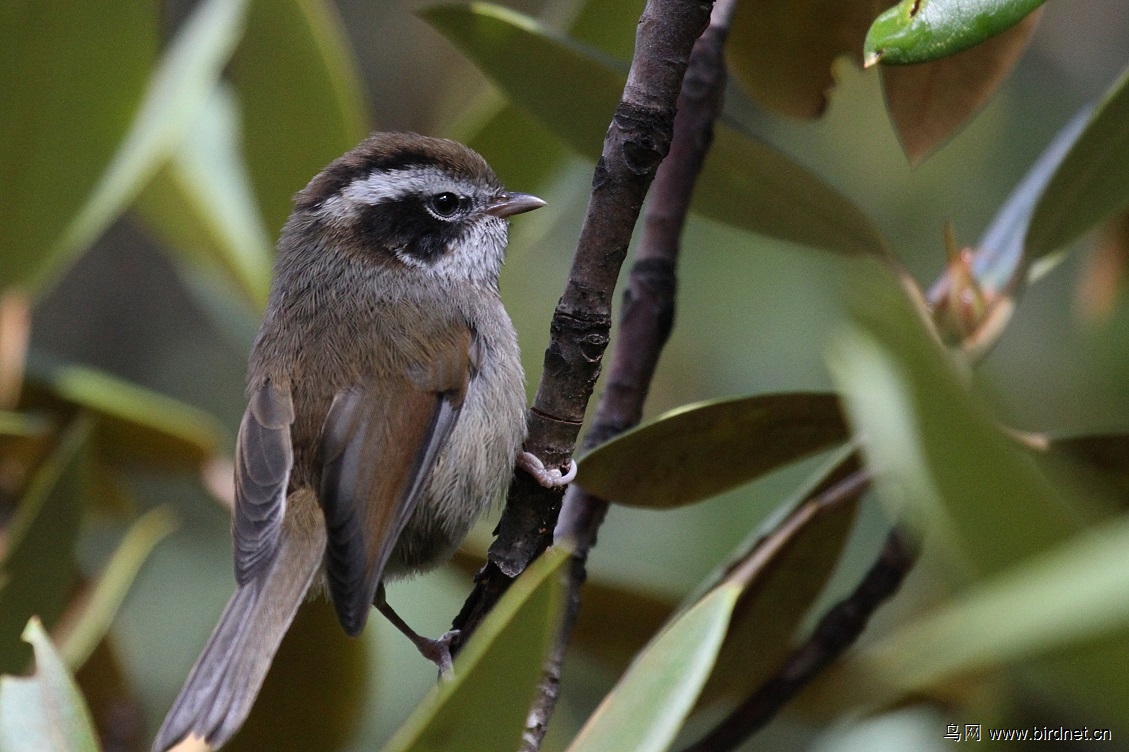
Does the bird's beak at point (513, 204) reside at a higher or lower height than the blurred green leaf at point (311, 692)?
higher

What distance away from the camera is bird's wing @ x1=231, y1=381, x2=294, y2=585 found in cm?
243

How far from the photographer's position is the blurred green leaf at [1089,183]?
203cm

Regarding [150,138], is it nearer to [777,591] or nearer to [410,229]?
[410,229]

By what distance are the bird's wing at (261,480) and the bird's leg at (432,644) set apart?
0.87 ft

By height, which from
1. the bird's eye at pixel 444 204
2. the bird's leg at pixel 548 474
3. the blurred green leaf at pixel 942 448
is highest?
the bird's eye at pixel 444 204

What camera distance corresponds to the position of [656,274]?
8.20 ft

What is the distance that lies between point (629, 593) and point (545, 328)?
5.48ft

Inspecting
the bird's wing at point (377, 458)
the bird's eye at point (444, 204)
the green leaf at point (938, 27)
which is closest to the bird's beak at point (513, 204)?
the bird's eye at point (444, 204)

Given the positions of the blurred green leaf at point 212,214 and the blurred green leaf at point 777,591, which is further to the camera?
the blurred green leaf at point 212,214

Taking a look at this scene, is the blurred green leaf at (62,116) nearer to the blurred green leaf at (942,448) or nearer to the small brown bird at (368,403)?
the small brown bird at (368,403)

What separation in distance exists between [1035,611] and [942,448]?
0.18 metres

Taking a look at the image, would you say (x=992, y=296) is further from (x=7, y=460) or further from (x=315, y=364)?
(x=7, y=460)

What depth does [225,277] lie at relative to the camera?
3.64 metres

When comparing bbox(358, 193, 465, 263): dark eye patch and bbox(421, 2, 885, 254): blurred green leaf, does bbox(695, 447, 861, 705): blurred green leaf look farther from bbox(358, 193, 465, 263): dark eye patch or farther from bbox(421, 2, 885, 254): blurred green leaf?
bbox(358, 193, 465, 263): dark eye patch
